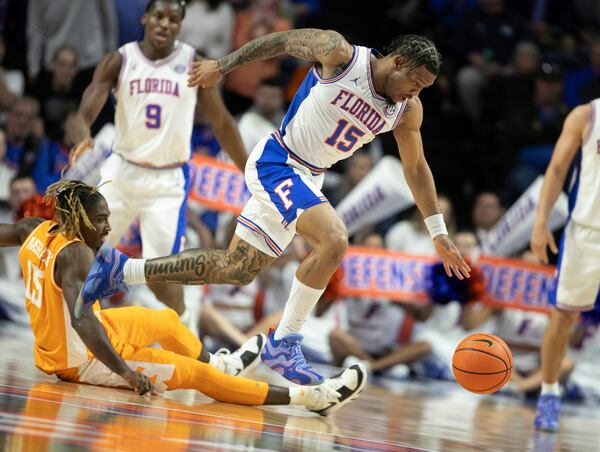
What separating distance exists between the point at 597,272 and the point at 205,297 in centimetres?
432

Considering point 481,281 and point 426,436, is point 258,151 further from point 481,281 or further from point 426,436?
point 481,281

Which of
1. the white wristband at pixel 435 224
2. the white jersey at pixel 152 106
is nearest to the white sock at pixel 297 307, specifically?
the white wristband at pixel 435 224

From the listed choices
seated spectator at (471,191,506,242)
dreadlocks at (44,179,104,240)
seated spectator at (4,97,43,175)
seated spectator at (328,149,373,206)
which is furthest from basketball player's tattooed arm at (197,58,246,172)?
seated spectator at (471,191,506,242)

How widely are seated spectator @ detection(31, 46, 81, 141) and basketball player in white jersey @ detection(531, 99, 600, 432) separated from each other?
5748 mm

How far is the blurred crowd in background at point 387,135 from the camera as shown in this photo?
9867mm

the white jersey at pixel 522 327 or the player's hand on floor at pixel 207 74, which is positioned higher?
the player's hand on floor at pixel 207 74

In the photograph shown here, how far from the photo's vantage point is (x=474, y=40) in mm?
13234

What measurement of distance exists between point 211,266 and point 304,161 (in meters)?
0.74

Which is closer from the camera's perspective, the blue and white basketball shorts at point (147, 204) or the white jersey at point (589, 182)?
the white jersey at point (589, 182)

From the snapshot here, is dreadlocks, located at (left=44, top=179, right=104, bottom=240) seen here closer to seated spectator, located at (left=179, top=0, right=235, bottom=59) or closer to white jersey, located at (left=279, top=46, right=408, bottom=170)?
white jersey, located at (left=279, top=46, right=408, bottom=170)

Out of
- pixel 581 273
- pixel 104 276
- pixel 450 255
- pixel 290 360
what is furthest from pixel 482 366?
pixel 104 276

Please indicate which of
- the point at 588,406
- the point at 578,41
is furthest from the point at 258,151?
the point at 578,41

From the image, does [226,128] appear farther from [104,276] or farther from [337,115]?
[104,276]

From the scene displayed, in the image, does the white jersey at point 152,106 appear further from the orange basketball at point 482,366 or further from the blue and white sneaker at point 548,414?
the blue and white sneaker at point 548,414
